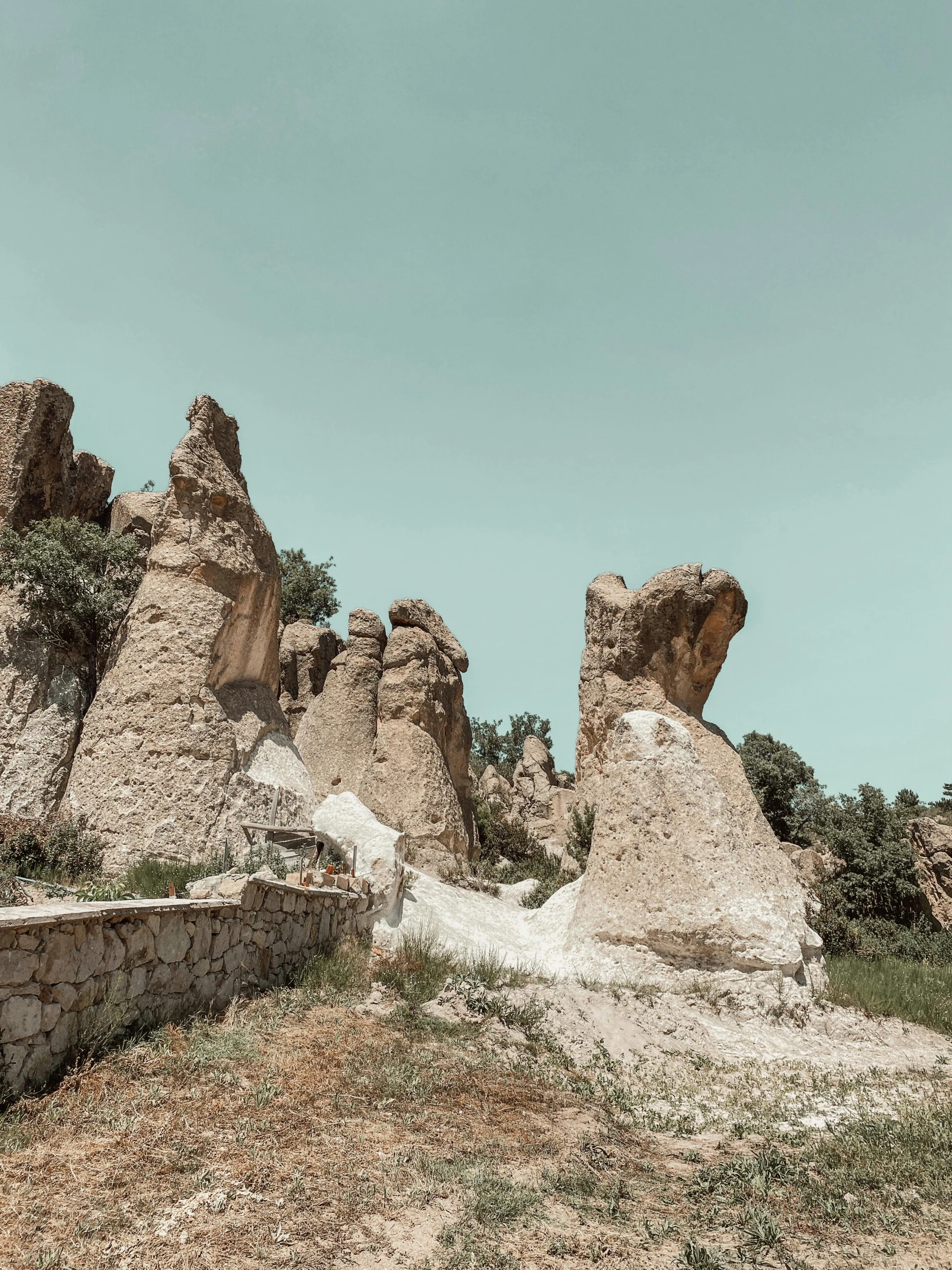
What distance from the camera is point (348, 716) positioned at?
2052 cm

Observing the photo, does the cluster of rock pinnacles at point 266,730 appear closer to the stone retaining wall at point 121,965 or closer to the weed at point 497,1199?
the stone retaining wall at point 121,965

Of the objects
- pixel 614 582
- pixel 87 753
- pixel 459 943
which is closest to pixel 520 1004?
pixel 459 943

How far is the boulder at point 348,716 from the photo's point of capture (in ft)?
64.8

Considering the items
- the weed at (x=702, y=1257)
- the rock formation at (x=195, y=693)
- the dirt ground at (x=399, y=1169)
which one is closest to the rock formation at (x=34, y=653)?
the rock formation at (x=195, y=693)

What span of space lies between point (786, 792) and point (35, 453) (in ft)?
78.7

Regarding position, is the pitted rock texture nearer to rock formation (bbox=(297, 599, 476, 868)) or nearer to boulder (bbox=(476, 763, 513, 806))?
rock formation (bbox=(297, 599, 476, 868))

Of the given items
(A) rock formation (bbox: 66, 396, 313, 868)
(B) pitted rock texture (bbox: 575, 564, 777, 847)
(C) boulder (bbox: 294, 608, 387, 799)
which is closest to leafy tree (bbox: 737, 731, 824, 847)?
(B) pitted rock texture (bbox: 575, 564, 777, 847)

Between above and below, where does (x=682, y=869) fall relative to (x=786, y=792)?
below

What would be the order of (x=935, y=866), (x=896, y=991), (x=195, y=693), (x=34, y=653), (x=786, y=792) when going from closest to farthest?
1. (x=896, y=991)
2. (x=195, y=693)
3. (x=34, y=653)
4. (x=935, y=866)
5. (x=786, y=792)

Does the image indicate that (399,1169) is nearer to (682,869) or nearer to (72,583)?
(682,869)

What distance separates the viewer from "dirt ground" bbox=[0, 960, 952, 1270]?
137 inches

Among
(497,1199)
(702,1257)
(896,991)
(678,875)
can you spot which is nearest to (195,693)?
(678,875)

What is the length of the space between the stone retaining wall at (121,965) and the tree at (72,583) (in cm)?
761

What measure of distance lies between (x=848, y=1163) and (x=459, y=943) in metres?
6.68
